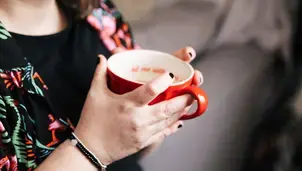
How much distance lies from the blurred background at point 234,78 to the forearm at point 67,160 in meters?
0.23

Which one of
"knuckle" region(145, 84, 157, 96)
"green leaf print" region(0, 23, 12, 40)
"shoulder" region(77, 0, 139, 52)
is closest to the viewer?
"knuckle" region(145, 84, 157, 96)

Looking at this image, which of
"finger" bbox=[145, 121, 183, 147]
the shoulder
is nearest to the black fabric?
the shoulder

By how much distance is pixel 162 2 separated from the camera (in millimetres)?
1032

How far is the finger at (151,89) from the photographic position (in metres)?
0.54

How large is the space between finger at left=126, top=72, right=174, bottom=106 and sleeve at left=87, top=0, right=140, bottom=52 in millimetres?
272

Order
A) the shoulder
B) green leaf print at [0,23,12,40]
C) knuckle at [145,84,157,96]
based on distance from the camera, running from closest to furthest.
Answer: knuckle at [145,84,157,96]
green leaf print at [0,23,12,40]
the shoulder

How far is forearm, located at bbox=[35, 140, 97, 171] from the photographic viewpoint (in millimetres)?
609

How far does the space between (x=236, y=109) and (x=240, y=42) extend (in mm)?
201

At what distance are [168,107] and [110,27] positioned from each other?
323mm

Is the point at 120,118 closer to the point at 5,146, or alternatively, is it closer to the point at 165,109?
the point at 165,109

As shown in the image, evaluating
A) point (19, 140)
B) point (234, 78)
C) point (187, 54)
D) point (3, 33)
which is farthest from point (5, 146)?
point (234, 78)

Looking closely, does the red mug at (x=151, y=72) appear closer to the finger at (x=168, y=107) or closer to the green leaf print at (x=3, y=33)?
the finger at (x=168, y=107)

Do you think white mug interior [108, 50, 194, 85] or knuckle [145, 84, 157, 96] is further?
white mug interior [108, 50, 194, 85]

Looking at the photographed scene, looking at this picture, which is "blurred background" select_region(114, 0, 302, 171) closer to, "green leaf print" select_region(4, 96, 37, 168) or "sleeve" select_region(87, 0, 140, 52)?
"sleeve" select_region(87, 0, 140, 52)
